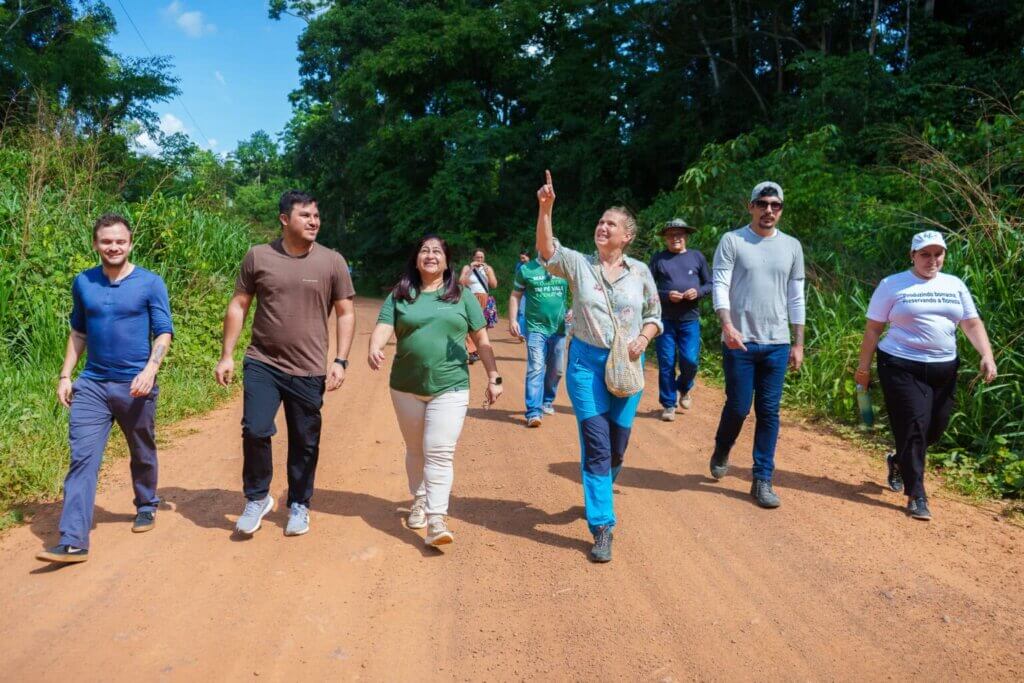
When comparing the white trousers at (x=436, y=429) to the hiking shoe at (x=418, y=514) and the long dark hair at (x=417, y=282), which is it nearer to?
the hiking shoe at (x=418, y=514)

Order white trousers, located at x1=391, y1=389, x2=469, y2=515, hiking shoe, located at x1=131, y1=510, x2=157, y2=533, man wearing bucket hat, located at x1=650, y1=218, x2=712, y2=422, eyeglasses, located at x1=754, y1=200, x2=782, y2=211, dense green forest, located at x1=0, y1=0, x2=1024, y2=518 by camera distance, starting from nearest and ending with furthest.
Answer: white trousers, located at x1=391, y1=389, x2=469, y2=515 → hiking shoe, located at x1=131, y1=510, x2=157, y2=533 → eyeglasses, located at x1=754, y1=200, x2=782, y2=211 → dense green forest, located at x1=0, y1=0, x2=1024, y2=518 → man wearing bucket hat, located at x1=650, y1=218, x2=712, y2=422

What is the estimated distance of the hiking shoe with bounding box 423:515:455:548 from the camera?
4.30 m

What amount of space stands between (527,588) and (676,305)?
4.43 metres

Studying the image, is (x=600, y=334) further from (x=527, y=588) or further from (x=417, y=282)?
(x=527, y=588)

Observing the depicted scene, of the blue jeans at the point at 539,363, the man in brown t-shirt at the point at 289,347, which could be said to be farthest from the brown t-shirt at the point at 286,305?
the blue jeans at the point at 539,363

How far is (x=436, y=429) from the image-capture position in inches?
173

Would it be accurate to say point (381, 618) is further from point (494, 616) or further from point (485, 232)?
point (485, 232)

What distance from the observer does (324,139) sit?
114 feet

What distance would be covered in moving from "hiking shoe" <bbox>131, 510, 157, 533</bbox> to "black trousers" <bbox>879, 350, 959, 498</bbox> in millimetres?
4765

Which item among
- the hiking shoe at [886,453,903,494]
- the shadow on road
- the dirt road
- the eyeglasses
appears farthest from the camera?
the hiking shoe at [886,453,903,494]

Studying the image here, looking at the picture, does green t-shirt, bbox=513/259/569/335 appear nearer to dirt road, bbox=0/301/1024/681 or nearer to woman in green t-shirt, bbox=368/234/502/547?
dirt road, bbox=0/301/1024/681

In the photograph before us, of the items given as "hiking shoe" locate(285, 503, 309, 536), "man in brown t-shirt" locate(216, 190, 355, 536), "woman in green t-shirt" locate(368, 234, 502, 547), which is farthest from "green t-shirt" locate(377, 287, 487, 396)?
"hiking shoe" locate(285, 503, 309, 536)

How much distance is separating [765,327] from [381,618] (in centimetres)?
307

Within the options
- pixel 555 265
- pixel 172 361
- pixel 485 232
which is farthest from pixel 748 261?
pixel 485 232
